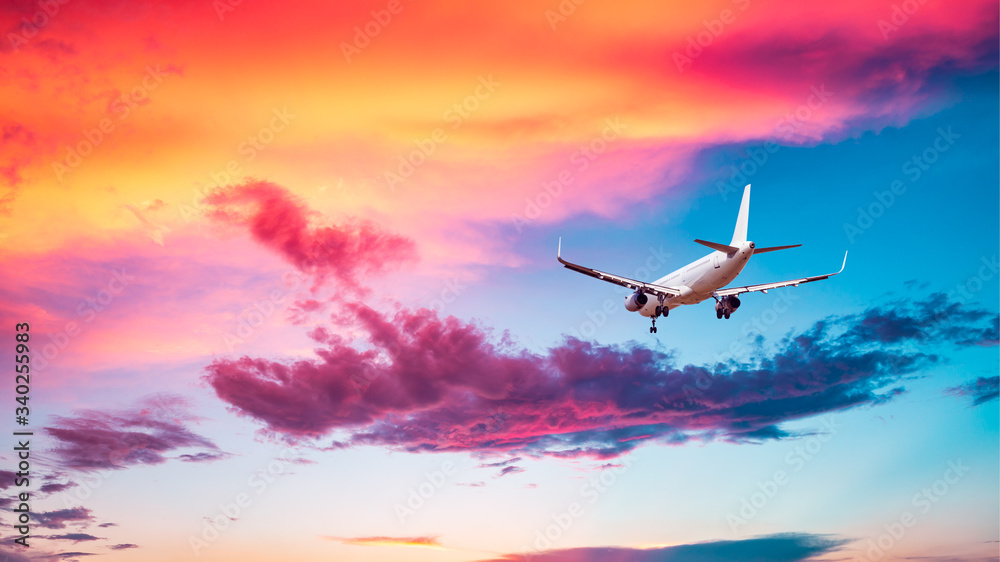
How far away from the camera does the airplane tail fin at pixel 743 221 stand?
312 ft

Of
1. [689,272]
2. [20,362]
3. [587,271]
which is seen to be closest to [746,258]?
[689,272]

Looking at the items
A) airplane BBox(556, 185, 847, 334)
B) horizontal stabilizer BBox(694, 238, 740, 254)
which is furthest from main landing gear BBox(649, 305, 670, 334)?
horizontal stabilizer BBox(694, 238, 740, 254)

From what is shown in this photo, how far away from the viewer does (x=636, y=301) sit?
103812 mm

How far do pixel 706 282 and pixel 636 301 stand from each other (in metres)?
12.3

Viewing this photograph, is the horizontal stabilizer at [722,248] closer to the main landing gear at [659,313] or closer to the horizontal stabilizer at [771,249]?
the horizontal stabilizer at [771,249]

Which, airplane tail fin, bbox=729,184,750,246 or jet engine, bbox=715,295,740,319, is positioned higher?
airplane tail fin, bbox=729,184,750,246

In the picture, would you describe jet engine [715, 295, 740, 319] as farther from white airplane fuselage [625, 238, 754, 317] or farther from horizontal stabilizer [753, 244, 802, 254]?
horizontal stabilizer [753, 244, 802, 254]

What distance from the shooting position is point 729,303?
100 metres

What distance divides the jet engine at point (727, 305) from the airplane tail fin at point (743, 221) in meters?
6.81

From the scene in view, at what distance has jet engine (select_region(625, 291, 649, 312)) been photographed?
102625 millimetres

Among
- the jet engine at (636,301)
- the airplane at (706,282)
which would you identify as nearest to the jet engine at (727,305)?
the airplane at (706,282)

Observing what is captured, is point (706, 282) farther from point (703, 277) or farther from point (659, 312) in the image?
point (659, 312)

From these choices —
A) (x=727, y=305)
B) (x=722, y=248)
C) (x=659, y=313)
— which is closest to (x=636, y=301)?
(x=659, y=313)

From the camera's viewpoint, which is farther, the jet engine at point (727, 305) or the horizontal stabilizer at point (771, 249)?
the jet engine at point (727, 305)
